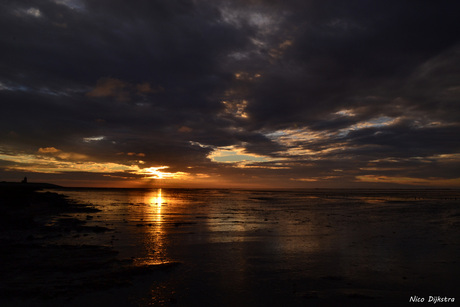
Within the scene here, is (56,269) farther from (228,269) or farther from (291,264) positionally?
(291,264)

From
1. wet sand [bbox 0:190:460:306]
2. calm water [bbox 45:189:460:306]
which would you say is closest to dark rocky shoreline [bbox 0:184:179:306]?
wet sand [bbox 0:190:460:306]

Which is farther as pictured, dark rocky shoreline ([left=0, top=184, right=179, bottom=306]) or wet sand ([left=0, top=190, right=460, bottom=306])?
dark rocky shoreline ([left=0, top=184, right=179, bottom=306])

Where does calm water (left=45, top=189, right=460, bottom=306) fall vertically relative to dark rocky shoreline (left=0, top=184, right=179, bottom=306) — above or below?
below

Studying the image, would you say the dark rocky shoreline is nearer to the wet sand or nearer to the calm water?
the wet sand

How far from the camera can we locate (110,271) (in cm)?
1338

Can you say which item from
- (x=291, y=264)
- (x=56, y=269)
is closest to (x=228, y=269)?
(x=291, y=264)

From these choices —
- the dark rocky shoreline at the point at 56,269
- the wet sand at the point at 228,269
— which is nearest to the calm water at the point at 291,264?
the wet sand at the point at 228,269

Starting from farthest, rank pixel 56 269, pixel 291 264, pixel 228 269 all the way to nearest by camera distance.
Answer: pixel 291 264
pixel 228 269
pixel 56 269

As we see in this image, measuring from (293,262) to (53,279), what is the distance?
39.7ft

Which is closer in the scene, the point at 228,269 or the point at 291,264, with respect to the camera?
the point at 228,269

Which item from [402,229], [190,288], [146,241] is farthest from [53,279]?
[402,229]

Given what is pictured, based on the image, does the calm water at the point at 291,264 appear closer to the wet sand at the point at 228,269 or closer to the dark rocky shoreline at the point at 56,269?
the wet sand at the point at 228,269

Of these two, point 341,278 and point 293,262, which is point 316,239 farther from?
point 341,278

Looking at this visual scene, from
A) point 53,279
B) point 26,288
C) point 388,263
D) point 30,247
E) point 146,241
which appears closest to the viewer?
point 26,288
